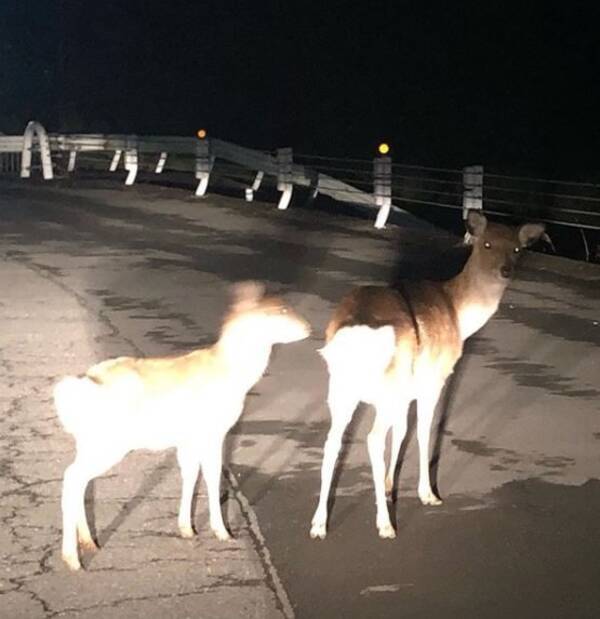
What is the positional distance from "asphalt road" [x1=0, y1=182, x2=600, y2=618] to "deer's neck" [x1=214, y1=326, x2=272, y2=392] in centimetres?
80

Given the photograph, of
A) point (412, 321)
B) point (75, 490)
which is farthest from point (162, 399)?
point (412, 321)

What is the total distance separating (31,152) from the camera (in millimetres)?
35188

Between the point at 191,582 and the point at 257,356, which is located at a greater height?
the point at 257,356

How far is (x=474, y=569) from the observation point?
6.44 meters

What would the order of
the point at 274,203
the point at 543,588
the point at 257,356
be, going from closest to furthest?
1. the point at 543,588
2. the point at 257,356
3. the point at 274,203

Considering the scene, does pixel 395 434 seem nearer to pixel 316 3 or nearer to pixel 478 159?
pixel 478 159

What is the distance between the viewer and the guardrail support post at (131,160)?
31672 millimetres

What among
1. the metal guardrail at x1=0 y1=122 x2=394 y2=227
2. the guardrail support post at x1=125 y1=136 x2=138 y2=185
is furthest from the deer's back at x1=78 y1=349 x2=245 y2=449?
the guardrail support post at x1=125 y1=136 x2=138 y2=185

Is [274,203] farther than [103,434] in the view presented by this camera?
Yes

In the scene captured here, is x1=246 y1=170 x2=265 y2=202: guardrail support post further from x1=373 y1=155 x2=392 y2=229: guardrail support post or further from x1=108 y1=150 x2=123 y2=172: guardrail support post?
x1=108 y1=150 x2=123 y2=172: guardrail support post

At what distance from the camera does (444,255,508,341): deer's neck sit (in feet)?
26.9

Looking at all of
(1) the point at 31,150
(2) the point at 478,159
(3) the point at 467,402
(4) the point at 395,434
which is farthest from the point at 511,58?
(4) the point at 395,434

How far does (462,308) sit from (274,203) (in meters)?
19.3

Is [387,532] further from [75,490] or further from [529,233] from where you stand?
[529,233]
